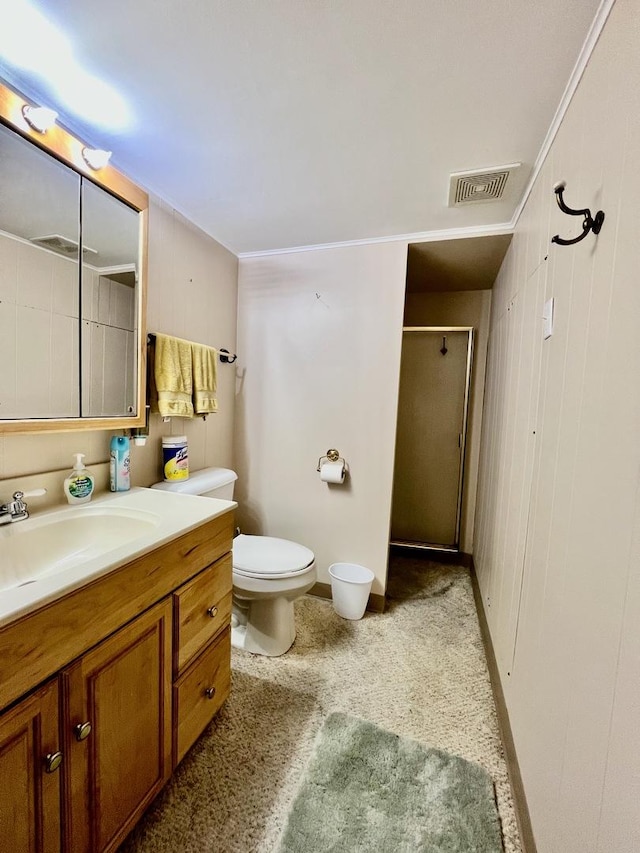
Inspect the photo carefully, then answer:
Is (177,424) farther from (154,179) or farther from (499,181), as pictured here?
(499,181)

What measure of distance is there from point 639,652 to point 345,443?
64.8 inches

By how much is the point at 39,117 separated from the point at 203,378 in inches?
40.9

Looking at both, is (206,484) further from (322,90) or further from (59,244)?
(322,90)

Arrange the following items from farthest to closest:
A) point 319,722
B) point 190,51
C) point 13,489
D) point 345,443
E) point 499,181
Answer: point 345,443 < point 499,181 < point 319,722 < point 13,489 < point 190,51

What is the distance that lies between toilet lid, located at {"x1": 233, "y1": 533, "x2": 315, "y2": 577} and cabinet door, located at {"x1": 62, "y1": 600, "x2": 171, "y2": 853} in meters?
0.59

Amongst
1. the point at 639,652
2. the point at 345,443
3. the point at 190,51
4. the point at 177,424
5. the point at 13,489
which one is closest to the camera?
the point at 639,652

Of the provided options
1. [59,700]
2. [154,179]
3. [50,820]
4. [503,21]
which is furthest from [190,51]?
[50,820]

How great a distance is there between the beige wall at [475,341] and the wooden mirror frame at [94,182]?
2.13 meters

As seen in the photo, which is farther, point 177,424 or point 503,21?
point 177,424

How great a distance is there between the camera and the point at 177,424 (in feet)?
5.99

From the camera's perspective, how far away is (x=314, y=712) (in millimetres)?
1386

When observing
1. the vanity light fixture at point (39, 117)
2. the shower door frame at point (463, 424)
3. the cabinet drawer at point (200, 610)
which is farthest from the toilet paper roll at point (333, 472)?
the vanity light fixture at point (39, 117)

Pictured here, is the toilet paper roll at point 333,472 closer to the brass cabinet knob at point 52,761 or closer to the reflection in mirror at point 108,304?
the reflection in mirror at point 108,304

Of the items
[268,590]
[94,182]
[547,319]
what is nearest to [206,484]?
[268,590]
